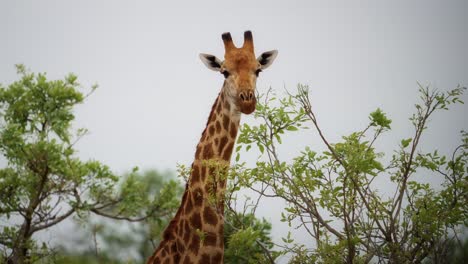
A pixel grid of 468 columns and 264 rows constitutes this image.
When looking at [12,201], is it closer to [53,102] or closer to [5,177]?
[5,177]

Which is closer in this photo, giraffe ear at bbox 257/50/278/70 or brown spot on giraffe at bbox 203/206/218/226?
brown spot on giraffe at bbox 203/206/218/226

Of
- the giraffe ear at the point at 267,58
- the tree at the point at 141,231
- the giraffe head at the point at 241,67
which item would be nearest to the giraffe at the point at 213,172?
the giraffe head at the point at 241,67

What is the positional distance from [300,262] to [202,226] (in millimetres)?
1584

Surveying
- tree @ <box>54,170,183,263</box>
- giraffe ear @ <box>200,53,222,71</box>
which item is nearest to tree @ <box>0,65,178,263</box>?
tree @ <box>54,170,183,263</box>

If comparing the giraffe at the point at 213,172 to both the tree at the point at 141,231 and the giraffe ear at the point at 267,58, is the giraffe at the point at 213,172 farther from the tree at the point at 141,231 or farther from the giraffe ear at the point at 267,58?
the tree at the point at 141,231

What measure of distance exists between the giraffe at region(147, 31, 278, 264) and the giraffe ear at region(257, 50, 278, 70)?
36 cm

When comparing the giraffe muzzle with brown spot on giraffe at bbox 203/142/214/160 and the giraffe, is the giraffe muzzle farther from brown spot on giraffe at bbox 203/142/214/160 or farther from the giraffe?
brown spot on giraffe at bbox 203/142/214/160

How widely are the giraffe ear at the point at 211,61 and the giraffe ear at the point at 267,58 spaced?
699mm

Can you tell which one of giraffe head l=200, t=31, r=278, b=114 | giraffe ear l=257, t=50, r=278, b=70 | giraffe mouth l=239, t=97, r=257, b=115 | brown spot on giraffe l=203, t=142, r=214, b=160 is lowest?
brown spot on giraffe l=203, t=142, r=214, b=160

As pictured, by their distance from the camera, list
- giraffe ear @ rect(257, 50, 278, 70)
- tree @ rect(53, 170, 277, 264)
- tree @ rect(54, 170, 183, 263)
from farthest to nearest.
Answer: tree @ rect(54, 170, 183, 263) < giraffe ear @ rect(257, 50, 278, 70) < tree @ rect(53, 170, 277, 264)

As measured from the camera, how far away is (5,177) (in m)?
15.9

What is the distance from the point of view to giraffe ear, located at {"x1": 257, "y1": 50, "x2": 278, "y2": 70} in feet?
27.1

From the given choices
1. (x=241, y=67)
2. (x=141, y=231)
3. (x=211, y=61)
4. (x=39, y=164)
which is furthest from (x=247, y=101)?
(x=141, y=231)

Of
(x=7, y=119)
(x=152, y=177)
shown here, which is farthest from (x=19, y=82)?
(x=152, y=177)
